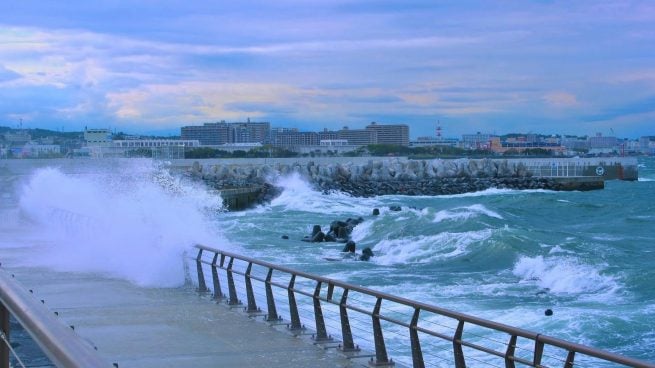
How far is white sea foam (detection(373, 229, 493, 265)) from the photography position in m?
28.4

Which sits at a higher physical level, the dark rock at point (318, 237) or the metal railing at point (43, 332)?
the metal railing at point (43, 332)

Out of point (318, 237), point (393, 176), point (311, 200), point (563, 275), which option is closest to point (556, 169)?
point (393, 176)

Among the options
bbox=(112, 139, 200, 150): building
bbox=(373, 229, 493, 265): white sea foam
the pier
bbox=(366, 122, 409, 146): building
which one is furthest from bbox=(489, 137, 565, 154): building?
the pier

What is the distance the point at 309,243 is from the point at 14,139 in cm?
5259

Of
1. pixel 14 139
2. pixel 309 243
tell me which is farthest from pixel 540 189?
pixel 309 243

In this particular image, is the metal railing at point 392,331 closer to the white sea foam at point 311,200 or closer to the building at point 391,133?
the white sea foam at point 311,200

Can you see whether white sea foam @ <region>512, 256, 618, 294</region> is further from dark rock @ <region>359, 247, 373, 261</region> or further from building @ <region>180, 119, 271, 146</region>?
building @ <region>180, 119, 271, 146</region>

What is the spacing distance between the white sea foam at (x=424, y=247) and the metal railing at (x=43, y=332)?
24033mm

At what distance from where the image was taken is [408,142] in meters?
198

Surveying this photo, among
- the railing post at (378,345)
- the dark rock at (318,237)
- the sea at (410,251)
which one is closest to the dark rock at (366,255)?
the sea at (410,251)

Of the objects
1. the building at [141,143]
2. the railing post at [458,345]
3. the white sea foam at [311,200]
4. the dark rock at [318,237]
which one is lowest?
the white sea foam at [311,200]

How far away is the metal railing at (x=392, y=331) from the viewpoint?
263 inches

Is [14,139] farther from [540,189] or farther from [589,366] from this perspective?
[589,366]

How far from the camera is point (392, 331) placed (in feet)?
36.2
